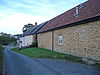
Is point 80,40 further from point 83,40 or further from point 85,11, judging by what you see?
point 85,11

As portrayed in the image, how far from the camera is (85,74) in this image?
8.01m

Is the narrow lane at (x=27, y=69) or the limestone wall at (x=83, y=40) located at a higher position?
the limestone wall at (x=83, y=40)

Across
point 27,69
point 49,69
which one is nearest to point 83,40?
point 49,69

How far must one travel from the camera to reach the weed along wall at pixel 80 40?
41.2ft

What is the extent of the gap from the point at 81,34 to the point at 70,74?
24.6 feet

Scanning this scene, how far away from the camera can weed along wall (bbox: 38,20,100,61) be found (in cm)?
1256

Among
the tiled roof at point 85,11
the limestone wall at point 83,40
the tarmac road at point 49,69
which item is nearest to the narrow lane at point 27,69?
the tarmac road at point 49,69

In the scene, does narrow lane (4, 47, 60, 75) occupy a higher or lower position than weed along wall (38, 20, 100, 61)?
Answer: lower

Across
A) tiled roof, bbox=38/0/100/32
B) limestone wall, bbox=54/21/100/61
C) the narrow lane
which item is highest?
tiled roof, bbox=38/0/100/32

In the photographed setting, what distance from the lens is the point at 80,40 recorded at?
1498 cm

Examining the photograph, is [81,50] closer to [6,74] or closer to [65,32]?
[65,32]

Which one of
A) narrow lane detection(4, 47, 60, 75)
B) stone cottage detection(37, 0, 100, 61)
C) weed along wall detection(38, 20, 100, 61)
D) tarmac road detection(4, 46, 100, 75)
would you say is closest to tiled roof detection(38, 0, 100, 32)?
stone cottage detection(37, 0, 100, 61)

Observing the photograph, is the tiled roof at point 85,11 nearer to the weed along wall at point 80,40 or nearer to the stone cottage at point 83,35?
the stone cottage at point 83,35

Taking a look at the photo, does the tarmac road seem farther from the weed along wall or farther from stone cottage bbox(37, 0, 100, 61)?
stone cottage bbox(37, 0, 100, 61)
